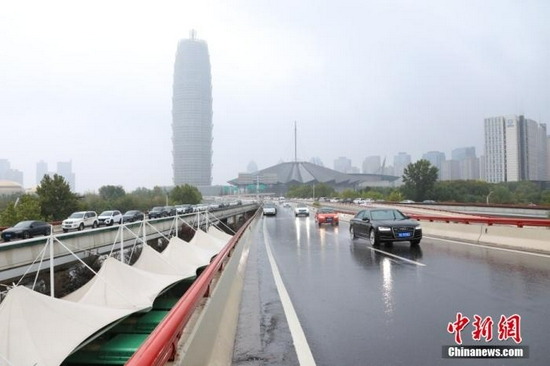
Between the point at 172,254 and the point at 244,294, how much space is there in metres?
8.22

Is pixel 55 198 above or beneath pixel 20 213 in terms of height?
above

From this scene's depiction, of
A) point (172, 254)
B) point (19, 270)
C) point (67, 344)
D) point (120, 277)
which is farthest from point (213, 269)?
point (19, 270)

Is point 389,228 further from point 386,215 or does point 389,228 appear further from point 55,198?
point 55,198

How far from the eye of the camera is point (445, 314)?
21.6 feet

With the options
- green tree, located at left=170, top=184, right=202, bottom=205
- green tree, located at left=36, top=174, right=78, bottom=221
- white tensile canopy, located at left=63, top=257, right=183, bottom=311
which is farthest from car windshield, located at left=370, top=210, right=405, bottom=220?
green tree, located at left=170, top=184, right=202, bottom=205

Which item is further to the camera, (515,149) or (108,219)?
(515,149)

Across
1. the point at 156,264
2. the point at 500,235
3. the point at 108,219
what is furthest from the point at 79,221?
the point at 500,235

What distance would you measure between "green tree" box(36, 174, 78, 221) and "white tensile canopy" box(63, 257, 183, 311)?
58239 millimetres

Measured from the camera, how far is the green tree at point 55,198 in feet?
204

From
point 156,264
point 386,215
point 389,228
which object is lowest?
point 156,264

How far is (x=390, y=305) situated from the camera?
7316mm

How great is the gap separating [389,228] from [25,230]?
90.4 feet

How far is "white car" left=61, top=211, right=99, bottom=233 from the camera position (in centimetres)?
3856

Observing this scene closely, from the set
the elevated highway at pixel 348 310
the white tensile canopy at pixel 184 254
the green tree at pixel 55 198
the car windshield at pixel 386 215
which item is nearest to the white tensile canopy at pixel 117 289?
the elevated highway at pixel 348 310
